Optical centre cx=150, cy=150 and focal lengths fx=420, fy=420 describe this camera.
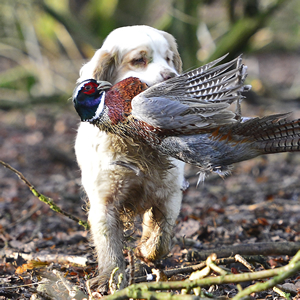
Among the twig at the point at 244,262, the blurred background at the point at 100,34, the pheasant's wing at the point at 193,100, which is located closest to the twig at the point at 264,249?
the twig at the point at 244,262

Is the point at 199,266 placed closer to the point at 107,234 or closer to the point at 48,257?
the point at 107,234

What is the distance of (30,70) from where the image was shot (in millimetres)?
12406

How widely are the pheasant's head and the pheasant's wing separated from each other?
0.32 metres

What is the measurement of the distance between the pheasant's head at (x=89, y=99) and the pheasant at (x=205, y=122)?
0.14 m

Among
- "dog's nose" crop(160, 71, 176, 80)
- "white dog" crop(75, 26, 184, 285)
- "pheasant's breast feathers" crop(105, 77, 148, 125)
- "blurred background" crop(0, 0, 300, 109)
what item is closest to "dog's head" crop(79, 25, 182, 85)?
"white dog" crop(75, 26, 184, 285)

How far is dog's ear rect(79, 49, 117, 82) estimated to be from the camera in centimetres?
365

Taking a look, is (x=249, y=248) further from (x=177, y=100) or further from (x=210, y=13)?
(x=210, y=13)

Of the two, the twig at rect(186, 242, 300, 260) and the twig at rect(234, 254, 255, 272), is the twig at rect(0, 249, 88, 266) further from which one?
the twig at rect(234, 254, 255, 272)

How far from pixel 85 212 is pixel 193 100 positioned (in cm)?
351

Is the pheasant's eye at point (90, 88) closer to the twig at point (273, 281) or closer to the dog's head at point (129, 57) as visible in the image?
the dog's head at point (129, 57)

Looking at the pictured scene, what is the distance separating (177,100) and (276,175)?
5.09 meters

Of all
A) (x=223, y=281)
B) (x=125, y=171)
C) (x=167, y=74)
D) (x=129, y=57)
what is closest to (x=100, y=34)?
(x=129, y=57)

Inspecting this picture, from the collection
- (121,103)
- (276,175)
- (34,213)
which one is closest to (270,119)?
(121,103)

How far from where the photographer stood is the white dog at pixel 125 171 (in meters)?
3.46
